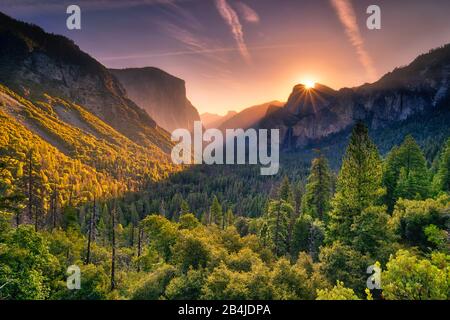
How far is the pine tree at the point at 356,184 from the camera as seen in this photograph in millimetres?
27312

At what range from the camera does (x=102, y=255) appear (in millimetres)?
41344

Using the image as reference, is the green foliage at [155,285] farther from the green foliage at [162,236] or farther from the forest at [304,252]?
the green foliage at [162,236]

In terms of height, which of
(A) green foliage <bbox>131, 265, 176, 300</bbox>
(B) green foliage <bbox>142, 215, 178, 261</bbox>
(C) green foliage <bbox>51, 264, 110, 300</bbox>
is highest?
(B) green foliage <bbox>142, 215, 178, 261</bbox>

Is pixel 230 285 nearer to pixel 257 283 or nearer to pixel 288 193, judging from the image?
pixel 257 283

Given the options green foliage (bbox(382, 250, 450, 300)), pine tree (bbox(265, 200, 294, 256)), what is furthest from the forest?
pine tree (bbox(265, 200, 294, 256))

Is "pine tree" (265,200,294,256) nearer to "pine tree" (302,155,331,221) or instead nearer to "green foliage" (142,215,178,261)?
"pine tree" (302,155,331,221)

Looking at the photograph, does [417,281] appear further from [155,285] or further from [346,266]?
[155,285]

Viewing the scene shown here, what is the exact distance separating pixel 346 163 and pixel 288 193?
27.4m

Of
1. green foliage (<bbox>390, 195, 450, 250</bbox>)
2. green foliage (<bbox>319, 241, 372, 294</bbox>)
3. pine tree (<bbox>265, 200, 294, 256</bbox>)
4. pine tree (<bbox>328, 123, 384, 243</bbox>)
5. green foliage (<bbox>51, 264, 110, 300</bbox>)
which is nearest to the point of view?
green foliage (<bbox>319, 241, 372, 294</bbox>)

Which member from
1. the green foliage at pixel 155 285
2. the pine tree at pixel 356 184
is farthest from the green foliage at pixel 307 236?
the green foliage at pixel 155 285

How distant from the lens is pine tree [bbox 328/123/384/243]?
1075 inches

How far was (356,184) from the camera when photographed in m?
27.5

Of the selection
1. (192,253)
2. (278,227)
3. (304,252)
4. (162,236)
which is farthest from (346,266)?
(162,236)
